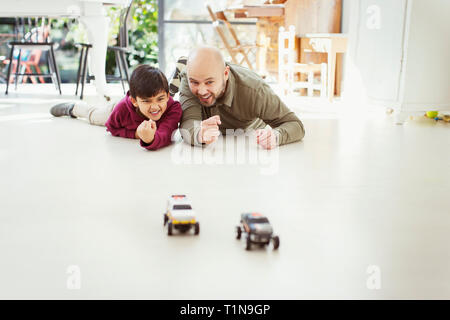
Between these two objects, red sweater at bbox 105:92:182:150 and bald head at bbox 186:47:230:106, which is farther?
red sweater at bbox 105:92:182:150

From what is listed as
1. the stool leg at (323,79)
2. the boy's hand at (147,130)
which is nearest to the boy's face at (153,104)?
the boy's hand at (147,130)

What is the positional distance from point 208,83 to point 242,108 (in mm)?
271

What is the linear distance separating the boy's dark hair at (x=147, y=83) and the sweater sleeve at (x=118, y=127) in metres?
0.30

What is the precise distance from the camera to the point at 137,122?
226cm

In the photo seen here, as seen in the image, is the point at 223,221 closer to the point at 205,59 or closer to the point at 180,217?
the point at 180,217

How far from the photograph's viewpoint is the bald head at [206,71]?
184 cm

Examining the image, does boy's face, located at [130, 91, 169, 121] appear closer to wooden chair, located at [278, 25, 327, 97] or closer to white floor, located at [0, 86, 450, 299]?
white floor, located at [0, 86, 450, 299]

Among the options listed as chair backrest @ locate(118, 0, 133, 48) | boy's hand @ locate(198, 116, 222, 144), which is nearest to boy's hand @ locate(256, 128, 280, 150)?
boy's hand @ locate(198, 116, 222, 144)

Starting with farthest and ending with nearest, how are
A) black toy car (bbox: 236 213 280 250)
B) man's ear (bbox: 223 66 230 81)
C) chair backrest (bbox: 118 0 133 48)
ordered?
chair backrest (bbox: 118 0 133 48) → man's ear (bbox: 223 66 230 81) → black toy car (bbox: 236 213 280 250)

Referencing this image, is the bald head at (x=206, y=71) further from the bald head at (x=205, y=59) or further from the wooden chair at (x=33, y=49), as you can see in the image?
the wooden chair at (x=33, y=49)

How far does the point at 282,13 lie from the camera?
5043mm

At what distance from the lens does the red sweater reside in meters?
2.04
